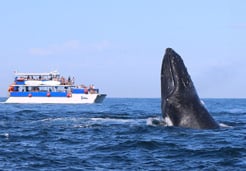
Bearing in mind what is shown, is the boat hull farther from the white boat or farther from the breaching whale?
the breaching whale

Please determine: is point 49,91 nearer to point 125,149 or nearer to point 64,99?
point 64,99

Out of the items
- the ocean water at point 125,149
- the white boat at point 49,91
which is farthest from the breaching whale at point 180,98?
the white boat at point 49,91

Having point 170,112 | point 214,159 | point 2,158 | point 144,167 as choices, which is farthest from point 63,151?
point 170,112

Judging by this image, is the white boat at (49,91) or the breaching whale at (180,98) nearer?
the breaching whale at (180,98)

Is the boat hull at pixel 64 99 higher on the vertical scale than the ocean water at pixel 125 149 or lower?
higher

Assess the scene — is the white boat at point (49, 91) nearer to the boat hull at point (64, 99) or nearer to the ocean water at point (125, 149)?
the boat hull at point (64, 99)

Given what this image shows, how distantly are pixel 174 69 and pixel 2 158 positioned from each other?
796 cm

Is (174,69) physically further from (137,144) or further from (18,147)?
(18,147)

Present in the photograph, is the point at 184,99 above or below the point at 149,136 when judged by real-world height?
above

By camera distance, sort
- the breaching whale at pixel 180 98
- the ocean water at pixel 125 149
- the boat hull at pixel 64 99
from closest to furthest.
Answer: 1. the ocean water at pixel 125 149
2. the breaching whale at pixel 180 98
3. the boat hull at pixel 64 99

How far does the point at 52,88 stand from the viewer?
91.9 meters

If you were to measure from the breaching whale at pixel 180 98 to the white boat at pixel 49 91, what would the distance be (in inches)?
2692

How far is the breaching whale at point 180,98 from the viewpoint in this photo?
18.9 meters

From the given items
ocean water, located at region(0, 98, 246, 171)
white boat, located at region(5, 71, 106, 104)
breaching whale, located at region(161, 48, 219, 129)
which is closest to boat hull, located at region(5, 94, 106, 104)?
white boat, located at region(5, 71, 106, 104)
